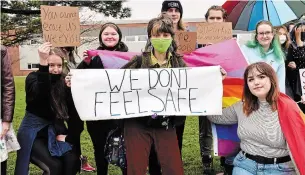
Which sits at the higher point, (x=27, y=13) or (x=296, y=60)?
(x=27, y=13)

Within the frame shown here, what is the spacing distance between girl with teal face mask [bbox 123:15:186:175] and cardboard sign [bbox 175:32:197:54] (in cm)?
72

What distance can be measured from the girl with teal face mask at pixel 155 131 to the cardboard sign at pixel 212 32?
0.83 meters

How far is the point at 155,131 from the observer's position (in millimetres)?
4055

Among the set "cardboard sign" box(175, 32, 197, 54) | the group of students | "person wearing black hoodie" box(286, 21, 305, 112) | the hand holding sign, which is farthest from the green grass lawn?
"cardboard sign" box(175, 32, 197, 54)

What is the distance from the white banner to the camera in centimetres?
Result: 411

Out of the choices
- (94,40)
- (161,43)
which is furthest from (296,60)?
(94,40)

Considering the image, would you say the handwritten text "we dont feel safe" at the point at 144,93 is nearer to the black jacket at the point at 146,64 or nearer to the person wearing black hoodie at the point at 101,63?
the black jacket at the point at 146,64

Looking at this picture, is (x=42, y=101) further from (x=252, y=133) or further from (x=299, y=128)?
(x=299, y=128)

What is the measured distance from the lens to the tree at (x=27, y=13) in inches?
603

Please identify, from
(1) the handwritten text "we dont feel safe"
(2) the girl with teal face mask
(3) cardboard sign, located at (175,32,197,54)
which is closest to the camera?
(2) the girl with teal face mask

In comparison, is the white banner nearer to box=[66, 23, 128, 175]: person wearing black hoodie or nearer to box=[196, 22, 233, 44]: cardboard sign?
box=[66, 23, 128, 175]: person wearing black hoodie

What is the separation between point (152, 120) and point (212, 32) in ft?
4.62

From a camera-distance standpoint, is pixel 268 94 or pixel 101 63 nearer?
pixel 268 94

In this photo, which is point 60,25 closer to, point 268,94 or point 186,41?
point 186,41
